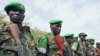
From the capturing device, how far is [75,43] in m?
16.0

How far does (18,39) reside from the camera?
245 inches

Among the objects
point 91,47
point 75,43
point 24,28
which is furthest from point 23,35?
point 91,47

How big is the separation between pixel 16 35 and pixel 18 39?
67 millimetres

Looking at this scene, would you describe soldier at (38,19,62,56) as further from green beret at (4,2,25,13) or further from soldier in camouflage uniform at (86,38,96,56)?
soldier in camouflage uniform at (86,38,96,56)

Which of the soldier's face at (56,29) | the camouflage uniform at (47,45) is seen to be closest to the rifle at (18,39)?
the camouflage uniform at (47,45)

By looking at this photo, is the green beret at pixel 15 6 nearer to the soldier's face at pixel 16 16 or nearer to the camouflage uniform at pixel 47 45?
the soldier's face at pixel 16 16

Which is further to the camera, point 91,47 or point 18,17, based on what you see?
point 91,47

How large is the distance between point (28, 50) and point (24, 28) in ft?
1.20

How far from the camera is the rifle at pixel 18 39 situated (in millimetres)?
6129

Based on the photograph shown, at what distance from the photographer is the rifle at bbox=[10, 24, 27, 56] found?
6129mm

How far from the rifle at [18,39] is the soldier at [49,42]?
2.92 meters

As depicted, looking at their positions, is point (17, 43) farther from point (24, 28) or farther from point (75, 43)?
point (75, 43)

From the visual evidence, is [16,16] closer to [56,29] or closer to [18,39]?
[18,39]

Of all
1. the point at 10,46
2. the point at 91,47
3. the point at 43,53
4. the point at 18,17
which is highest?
the point at 18,17
